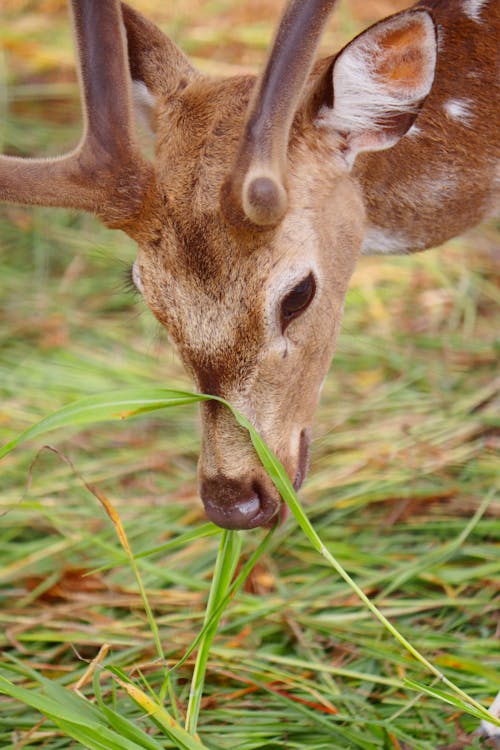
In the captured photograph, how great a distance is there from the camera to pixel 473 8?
2873 mm

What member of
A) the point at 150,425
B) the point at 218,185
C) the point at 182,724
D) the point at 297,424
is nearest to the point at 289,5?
the point at 218,185

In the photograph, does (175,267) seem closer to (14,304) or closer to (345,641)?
(345,641)

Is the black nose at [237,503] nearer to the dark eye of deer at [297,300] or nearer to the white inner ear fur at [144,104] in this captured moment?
the dark eye of deer at [297,300]

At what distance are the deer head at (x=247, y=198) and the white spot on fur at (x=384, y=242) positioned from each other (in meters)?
0.30

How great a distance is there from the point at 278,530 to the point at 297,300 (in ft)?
3.58

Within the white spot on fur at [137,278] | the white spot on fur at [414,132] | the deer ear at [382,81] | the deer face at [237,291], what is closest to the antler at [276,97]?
the deer face at [237,291]

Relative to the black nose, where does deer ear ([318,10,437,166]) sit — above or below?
above

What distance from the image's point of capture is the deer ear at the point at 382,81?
2432 millimetres

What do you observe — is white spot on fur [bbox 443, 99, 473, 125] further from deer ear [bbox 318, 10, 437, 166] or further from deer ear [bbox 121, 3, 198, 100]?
deer ear [bbox 121, 3, 198, 100]

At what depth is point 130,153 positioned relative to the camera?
243 centimetres

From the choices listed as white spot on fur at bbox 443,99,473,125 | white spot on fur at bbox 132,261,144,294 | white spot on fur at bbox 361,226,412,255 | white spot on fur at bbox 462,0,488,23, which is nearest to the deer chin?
white spot on fur at bbox 132,261,144,294

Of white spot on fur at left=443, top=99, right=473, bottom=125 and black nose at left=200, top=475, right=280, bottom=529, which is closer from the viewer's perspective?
black nose at left=200, top=475, right=280, bottom=529

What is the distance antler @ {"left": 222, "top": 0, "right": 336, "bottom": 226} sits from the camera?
2.18 meters

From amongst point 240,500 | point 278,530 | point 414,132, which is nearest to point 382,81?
point 414,132
